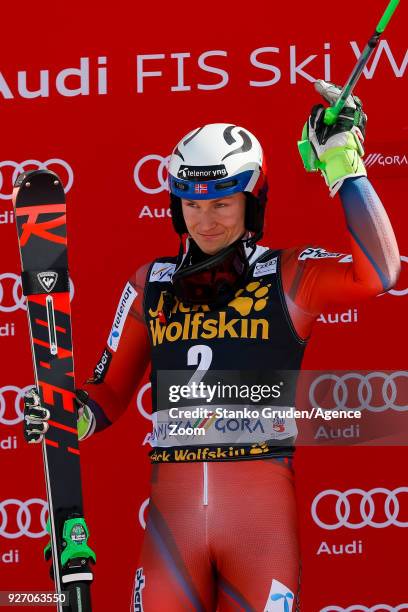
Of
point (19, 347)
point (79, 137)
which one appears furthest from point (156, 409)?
point (79, 137)

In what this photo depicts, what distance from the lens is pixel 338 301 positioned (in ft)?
10.2

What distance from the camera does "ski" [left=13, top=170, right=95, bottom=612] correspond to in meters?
3.19

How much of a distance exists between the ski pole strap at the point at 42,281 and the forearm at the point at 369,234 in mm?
895

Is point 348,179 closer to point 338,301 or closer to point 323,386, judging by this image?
point 338,301

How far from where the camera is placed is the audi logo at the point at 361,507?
3.93 m

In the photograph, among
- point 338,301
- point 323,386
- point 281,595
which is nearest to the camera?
point 281,595

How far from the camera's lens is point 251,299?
125 inches

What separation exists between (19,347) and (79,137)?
78 cm

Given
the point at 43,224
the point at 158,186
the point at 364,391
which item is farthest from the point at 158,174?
the point at 364,391

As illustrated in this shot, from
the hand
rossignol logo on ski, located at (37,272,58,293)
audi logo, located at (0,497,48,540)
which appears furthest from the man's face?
audi logo, located at (0,497,48,540)

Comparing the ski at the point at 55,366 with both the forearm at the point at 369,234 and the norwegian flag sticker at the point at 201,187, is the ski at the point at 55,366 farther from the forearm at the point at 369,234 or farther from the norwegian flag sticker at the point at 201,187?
the forearm at the point at 369,234

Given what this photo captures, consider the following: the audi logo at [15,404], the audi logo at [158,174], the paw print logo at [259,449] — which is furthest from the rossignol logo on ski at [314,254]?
the audi logo at [15,404]

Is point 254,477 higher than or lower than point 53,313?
lower
